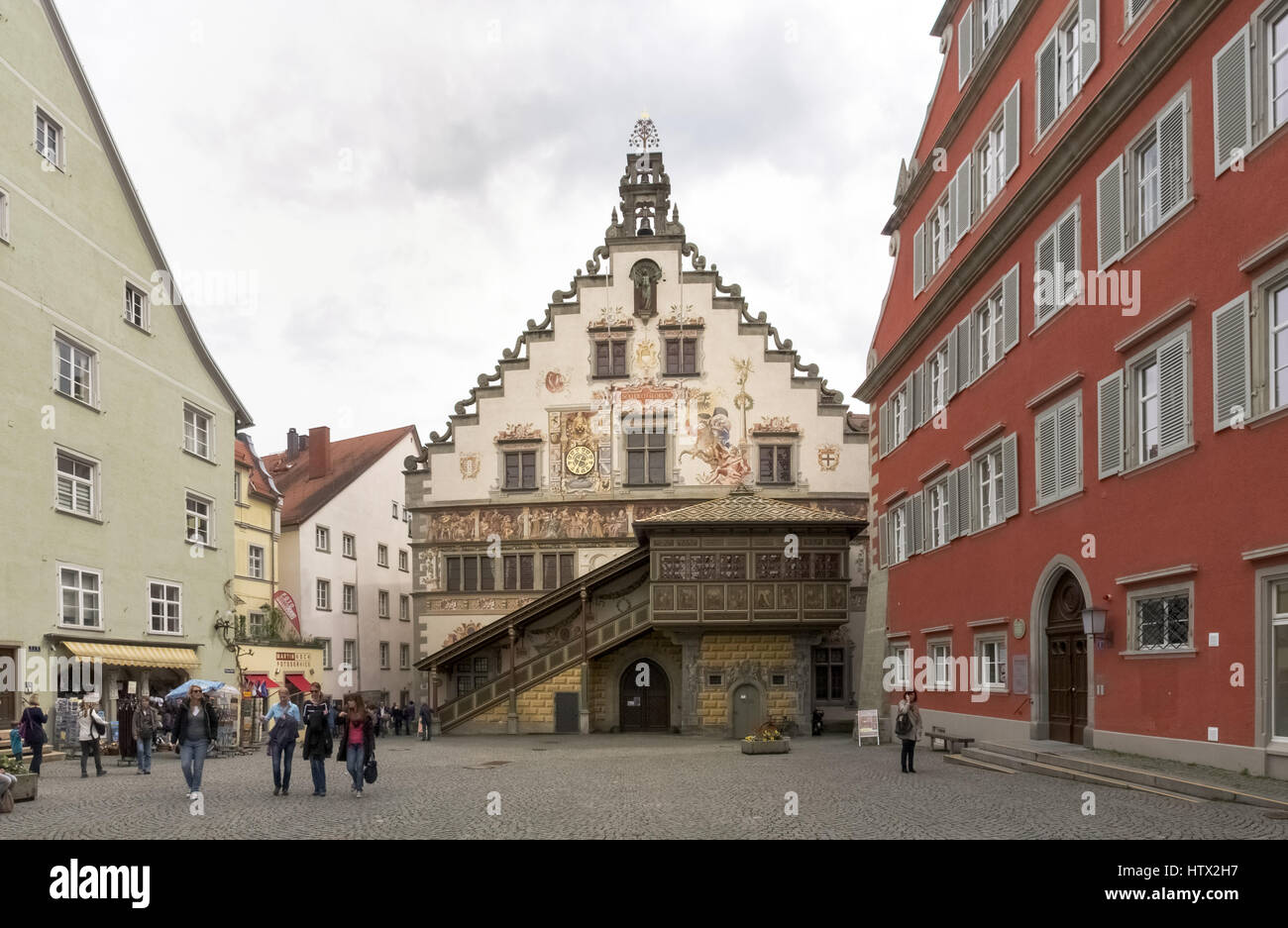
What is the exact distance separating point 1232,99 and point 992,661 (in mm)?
12091

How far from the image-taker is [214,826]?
500 inches

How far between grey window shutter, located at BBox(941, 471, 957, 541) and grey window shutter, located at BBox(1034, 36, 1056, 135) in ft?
25.2

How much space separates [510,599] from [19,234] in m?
20.2

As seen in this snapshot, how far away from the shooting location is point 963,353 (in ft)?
80.9

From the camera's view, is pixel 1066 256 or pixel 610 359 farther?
pixel 610 359

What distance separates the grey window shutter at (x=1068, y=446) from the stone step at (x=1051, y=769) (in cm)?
419

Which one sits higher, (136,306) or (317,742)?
(136,306)

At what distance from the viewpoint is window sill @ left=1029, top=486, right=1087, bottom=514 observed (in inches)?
726

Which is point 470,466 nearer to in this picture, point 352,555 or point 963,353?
point 352,555

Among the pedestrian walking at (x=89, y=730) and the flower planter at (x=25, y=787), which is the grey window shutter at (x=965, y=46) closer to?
the pedestrian walking at (x=89, y=730)

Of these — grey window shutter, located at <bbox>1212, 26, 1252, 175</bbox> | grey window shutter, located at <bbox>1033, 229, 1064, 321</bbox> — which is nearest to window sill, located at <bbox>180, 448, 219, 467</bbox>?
grey window shutter, located at <bbox>1033, 229, 1064, 321</bbox>

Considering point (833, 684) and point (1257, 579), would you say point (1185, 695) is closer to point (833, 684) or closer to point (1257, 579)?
point (1257, 579)

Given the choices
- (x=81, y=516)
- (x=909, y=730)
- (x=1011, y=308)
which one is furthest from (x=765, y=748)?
(x=81, y=516)

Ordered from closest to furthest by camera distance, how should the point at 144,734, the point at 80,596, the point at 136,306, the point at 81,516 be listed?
the point at 144,734
the point at 80,596
the point at 81,516
the point at 136,306
